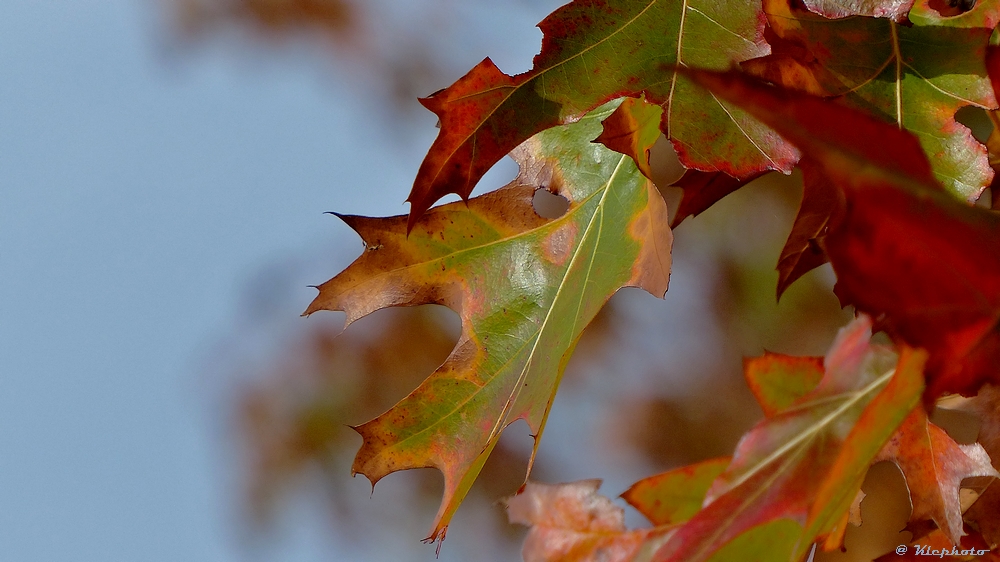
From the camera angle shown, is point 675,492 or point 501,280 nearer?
point 675,492

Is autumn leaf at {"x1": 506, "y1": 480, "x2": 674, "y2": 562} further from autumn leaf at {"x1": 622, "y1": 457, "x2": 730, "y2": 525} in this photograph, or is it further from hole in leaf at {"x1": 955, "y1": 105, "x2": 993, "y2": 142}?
hole in leaf at {"x1": 955, "y1": 105, "x2": 993, "y2": 142}

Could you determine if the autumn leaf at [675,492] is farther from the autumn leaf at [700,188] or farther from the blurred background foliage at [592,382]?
the blurred background foliage at [592,382]

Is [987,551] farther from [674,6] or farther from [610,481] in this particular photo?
[610,481]

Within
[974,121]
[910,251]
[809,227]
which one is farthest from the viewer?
[974,121]

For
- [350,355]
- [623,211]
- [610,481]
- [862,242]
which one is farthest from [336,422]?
[862,242]

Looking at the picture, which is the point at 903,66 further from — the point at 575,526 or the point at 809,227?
the point at 575,526

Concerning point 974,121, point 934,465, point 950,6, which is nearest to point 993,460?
point 934,465

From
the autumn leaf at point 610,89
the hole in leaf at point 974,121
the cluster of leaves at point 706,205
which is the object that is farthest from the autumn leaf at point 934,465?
the hole in leaf at point 974,121
